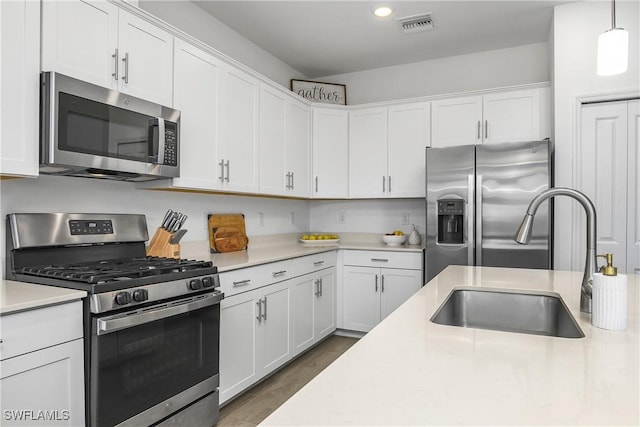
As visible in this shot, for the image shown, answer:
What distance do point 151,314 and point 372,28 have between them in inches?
113

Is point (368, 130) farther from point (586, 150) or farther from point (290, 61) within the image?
point (586, 150)

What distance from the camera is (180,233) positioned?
2.52 m

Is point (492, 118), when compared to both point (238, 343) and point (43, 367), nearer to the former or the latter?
point (238, 343)

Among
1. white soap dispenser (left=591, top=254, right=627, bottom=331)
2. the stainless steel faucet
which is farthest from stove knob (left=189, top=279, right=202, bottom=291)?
white soap dispenser (left=591, top=254, right=627, bottom=331)

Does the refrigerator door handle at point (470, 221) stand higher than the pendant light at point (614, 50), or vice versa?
the pendant light at point (614, 50)

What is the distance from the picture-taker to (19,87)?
66.2 inches

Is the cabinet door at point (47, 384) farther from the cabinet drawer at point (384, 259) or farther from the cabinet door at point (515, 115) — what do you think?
the cabinet door at point (515, 115)

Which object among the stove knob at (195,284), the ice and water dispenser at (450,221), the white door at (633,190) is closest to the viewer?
the stove knob at (195,284)

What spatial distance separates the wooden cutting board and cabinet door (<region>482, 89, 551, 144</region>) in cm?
223

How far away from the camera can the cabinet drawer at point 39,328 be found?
137 centimetres

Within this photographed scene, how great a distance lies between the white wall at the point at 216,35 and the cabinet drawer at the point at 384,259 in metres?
1.91

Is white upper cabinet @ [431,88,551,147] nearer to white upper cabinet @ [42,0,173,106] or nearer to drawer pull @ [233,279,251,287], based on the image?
drawer pull @ [233,279,251,287]

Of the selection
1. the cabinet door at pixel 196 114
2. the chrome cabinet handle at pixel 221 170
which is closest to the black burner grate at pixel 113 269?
the cabinet door at pixel 196 114

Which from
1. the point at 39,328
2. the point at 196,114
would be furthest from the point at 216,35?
the point at 39,328
